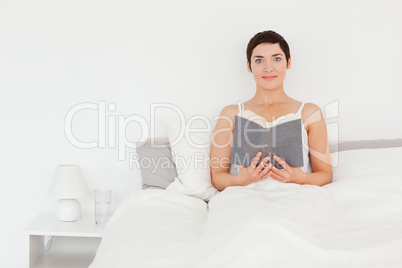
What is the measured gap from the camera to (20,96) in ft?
8.35

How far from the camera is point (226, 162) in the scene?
7.29 feet

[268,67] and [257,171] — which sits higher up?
[268,67]

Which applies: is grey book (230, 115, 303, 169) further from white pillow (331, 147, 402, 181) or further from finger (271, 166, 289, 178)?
white pillow (331, 147, 402, 181)

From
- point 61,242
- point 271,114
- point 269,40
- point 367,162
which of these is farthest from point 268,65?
point 61,242

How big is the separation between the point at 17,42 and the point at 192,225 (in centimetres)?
159

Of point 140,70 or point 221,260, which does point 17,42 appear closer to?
point 140,70

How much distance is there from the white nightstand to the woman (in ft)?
2.26

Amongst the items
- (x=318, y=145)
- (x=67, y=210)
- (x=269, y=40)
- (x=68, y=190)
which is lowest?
(x=67, y=210)

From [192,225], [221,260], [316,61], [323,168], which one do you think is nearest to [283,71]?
[316,61]

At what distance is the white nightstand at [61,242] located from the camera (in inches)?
86.3

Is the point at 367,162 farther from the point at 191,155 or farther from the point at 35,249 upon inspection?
the point at 35,249

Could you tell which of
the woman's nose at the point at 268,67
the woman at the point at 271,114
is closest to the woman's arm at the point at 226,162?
the woman at the point at 271,114

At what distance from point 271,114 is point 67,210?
114 cm

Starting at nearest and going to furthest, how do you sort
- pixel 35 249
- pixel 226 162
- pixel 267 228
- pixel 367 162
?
pixel 267 228, pixel 367 162, pixel 226 162, pixel 35 249
